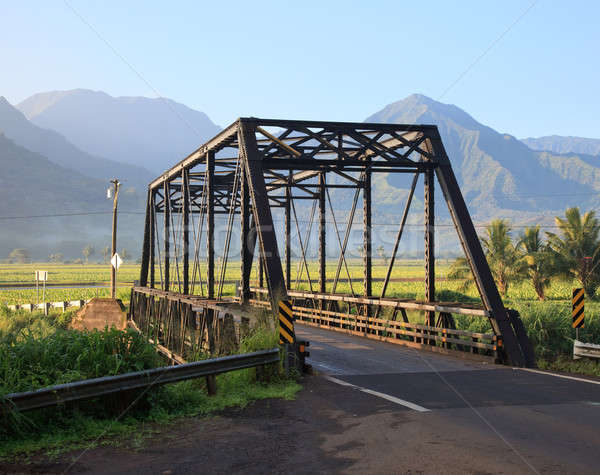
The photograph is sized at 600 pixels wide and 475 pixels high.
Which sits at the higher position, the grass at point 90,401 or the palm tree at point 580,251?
the palm tree at point 580,251

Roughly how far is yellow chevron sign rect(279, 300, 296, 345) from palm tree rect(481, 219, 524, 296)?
31.7m

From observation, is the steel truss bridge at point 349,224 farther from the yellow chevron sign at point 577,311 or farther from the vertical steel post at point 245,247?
the yellow chevron sign at point 577,311

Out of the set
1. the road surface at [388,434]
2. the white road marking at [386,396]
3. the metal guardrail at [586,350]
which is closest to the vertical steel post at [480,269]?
the metal guardrail at [586,350]

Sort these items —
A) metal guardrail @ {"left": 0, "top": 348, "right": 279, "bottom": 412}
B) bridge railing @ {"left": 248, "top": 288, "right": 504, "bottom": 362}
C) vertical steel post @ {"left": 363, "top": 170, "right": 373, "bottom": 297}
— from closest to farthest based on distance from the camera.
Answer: metal guardrail @ {"left": 0, "top": 348, "right": 279, "bottom": 412} < bridge railing @ {"left": 248, "top": 288, "right": 504, "bottom": 362} < vertical steel post @ {"left": 363, "top": 170, "right": 373, "bottom": 297}

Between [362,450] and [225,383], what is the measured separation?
4154 millimetres

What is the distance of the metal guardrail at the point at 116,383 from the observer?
705cm

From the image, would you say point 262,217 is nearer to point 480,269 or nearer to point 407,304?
point 480,269

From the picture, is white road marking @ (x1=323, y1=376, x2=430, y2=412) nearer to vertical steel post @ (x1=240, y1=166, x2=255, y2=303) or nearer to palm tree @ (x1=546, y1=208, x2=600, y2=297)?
vertical steel post @ (x1=240, y1=166, x2=255, y2=303)

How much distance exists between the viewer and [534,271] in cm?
3984

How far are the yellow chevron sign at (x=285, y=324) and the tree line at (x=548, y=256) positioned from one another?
30066 mm

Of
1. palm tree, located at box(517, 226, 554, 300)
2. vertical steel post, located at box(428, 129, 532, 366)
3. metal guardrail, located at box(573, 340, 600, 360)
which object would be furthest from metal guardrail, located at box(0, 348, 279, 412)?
palm tree, located at box(517, 226, 554, 300)

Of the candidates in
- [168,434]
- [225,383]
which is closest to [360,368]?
[225,383]

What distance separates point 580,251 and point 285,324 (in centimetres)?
3175

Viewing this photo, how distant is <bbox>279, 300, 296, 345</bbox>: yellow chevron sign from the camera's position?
444 inches
